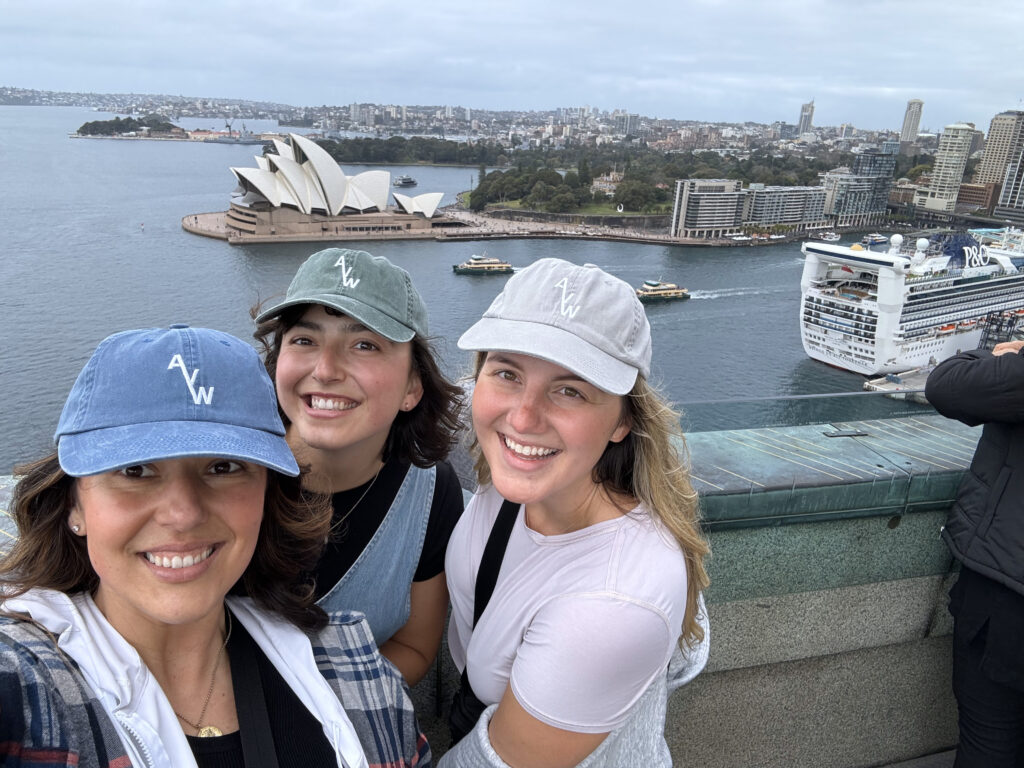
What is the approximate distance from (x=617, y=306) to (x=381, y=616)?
458 millimetres

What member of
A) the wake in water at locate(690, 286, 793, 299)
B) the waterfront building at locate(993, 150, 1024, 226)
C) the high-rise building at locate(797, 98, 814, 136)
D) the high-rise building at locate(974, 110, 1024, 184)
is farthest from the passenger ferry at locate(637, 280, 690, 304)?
the high-rise building at locate(797, 98, 814, 136)

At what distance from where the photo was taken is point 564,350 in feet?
2.31

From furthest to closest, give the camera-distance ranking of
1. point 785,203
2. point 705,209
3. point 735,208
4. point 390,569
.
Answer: point 785,203, point 735,208, point 705,209, point 390,569

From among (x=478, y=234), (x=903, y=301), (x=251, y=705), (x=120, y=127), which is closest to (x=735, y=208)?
(x=478, y=234)

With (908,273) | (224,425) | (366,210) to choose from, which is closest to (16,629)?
(224,425)

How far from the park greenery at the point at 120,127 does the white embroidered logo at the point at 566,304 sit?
7968cm

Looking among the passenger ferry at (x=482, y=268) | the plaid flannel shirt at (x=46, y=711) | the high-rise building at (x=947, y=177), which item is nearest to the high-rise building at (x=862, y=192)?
the high-rise building at (x=947, y=177)

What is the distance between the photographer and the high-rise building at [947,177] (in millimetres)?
39906

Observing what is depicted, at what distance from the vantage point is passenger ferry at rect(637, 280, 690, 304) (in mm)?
21156

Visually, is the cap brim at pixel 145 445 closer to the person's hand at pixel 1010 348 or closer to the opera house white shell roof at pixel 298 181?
the person's hand at pixel 1010 348

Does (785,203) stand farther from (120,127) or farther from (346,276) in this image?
(120,127)

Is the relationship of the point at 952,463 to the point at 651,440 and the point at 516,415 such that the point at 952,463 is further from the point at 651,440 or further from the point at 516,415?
the point at 516,415

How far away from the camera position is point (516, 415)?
2.41ft

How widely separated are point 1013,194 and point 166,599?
48.2 metres
